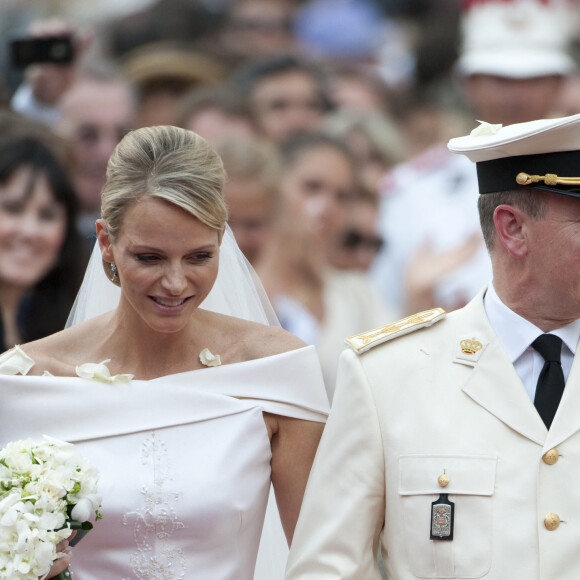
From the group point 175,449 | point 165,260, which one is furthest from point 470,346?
point 175,449

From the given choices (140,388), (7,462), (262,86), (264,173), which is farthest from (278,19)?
(7,462)

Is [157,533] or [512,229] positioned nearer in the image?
[512,229]

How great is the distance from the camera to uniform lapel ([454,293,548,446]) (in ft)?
11.6

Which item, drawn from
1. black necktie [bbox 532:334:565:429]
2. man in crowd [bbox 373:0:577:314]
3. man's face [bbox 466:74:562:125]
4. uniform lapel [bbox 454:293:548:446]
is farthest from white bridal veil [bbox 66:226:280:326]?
man's face [bbox 466:74:562:125]

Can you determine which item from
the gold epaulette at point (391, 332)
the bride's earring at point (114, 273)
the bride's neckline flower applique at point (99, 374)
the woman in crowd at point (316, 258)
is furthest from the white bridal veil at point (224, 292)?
the woman in crowd at point (316, 258)

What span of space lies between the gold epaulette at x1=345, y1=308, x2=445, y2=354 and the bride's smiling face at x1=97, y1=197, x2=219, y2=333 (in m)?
0.53

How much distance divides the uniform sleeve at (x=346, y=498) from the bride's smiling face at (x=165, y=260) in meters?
0.59

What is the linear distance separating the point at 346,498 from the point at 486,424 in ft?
1.31

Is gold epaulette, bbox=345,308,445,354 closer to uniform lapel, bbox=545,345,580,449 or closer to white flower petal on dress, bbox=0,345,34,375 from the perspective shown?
uniform lapel, bbox=545,345,580,449

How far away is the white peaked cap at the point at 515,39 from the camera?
302 inches

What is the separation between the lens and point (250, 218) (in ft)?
23.5

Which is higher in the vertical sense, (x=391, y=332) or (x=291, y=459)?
(x=391, y=332)

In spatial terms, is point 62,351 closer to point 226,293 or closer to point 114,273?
point 114,273

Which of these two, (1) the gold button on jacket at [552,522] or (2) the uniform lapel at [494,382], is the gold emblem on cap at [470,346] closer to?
(2) the uniform lapel at [494,382]
